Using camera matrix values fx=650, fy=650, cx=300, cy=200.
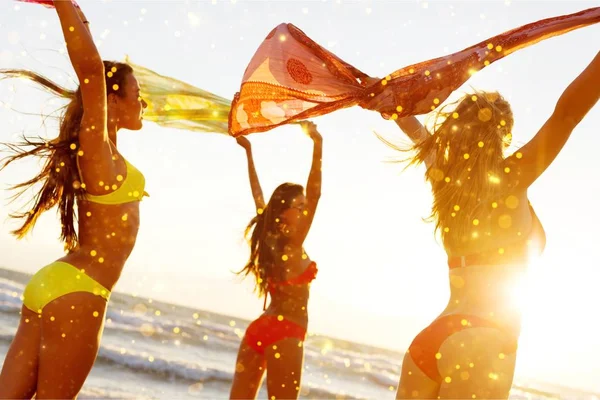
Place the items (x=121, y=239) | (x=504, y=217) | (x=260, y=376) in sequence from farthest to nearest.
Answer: (x=260, y=376) → (x=121, y=239) → (x=504, y=217)

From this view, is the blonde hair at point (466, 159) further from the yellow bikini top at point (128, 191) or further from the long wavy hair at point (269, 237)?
the long wavy hair at point (269, 237)

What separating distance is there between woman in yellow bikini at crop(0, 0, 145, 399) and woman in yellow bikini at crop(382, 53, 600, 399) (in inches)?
61.1

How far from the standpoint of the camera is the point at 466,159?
2.83 meters

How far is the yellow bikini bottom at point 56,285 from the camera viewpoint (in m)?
3.14

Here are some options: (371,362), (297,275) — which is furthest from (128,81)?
(371,362)

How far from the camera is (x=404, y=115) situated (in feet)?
11.6

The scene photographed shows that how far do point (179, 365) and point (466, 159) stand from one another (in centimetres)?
1480

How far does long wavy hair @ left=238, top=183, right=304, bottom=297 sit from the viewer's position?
5.82 m

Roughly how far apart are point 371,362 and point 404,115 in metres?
25.4

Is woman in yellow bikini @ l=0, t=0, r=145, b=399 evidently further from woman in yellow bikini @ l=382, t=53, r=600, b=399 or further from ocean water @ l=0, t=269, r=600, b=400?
ocean water @ l=0, t=269, r=600, b=400

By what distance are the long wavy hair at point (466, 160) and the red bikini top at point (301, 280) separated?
2.85 metres

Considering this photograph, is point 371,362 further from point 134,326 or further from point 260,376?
point 260,376

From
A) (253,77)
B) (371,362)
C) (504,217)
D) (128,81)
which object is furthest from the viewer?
(371,362)

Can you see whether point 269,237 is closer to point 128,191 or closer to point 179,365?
point 128,191
